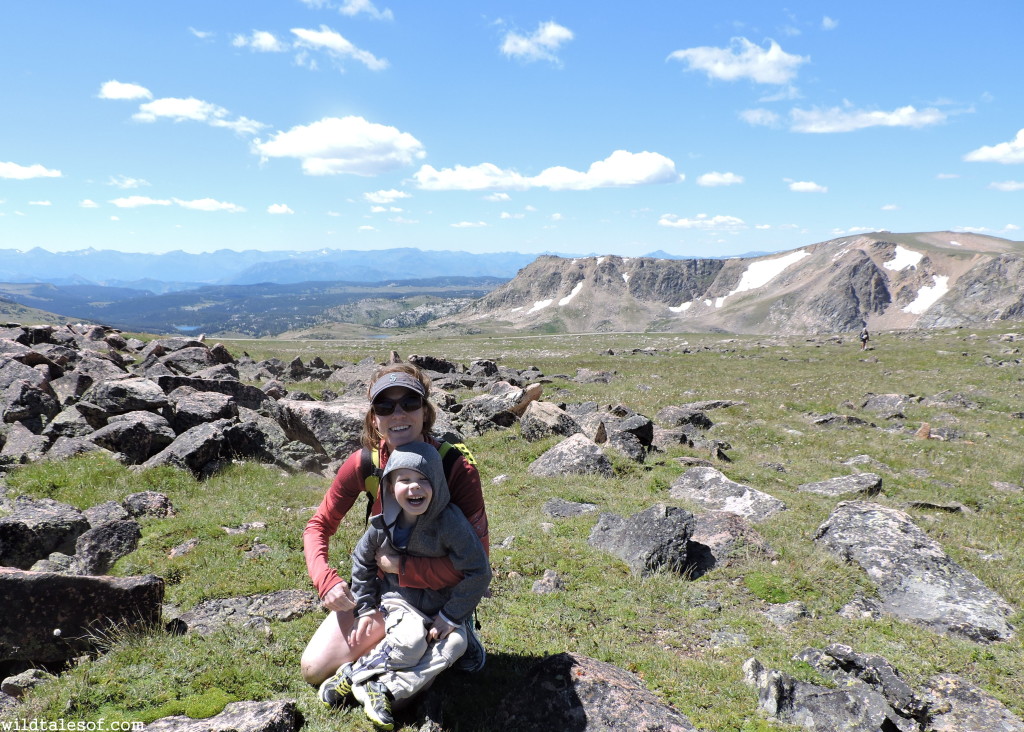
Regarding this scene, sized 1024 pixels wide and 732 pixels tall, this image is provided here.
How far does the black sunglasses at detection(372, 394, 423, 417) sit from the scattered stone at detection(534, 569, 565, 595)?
233 inches

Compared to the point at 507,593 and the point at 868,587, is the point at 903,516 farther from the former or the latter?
the point at 507,593

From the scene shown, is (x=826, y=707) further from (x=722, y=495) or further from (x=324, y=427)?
(x=324, y=427)

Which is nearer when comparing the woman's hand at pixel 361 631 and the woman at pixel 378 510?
the woman at pixel 378 510

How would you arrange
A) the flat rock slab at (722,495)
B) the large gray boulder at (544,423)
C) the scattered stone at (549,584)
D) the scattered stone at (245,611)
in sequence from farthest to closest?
the large gray boulder at (544,423), the flat rock slab at (722,495), the scattered stone at (549,584), the scattered stone at (245,611)

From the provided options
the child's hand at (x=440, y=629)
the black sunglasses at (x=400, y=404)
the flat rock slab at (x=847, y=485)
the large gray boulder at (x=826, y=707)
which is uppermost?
the black sunglasses at (x=400, y=404)

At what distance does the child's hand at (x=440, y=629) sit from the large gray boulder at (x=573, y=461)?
38.8 ft

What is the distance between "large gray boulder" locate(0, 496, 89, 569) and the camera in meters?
10.0

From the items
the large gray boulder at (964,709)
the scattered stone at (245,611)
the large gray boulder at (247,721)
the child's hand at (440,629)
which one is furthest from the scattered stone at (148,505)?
the large gray boulder at (964,709)

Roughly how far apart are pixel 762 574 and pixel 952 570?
384cm

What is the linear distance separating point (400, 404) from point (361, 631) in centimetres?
306

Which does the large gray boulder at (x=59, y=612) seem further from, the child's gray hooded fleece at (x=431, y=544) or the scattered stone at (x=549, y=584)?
the scattered stone at (x=549, y=584)

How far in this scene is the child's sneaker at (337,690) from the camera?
6754 mm

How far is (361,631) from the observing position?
6.96m

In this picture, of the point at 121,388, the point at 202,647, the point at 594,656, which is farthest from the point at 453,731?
the point at 121,388
